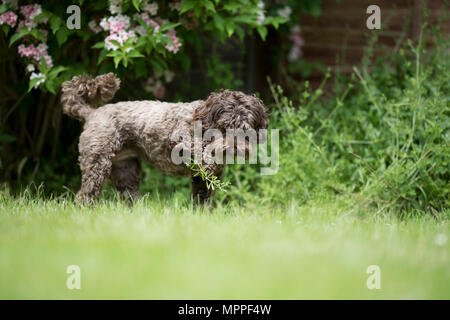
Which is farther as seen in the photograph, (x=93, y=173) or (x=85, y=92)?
(x=85, y=92)

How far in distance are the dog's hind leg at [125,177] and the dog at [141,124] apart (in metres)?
0.05

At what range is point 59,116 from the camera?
15.2 ft

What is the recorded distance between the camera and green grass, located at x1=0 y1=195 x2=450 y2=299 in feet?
6.52

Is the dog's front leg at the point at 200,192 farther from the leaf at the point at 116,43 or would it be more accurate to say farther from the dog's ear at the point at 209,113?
the leaf at the point at 116,43

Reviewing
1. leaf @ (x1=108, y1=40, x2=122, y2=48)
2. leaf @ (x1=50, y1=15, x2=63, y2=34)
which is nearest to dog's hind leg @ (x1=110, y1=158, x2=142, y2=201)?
leaf @ (x1=108, y1=40, x2=122, y2=48)

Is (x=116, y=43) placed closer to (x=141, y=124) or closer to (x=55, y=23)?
(x=55, y=23)

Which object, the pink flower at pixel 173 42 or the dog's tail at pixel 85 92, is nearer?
the dog's tail at pixel 85 92

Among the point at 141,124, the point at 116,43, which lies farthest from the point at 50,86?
the point at 141,124

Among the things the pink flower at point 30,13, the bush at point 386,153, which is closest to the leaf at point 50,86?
the pink flower at point 30,13

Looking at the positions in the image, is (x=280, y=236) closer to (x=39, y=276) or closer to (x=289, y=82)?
(x=39, y=276)

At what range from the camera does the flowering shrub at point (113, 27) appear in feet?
11.6

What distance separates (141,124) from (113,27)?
33.8 inches

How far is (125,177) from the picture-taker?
11.6 feet
